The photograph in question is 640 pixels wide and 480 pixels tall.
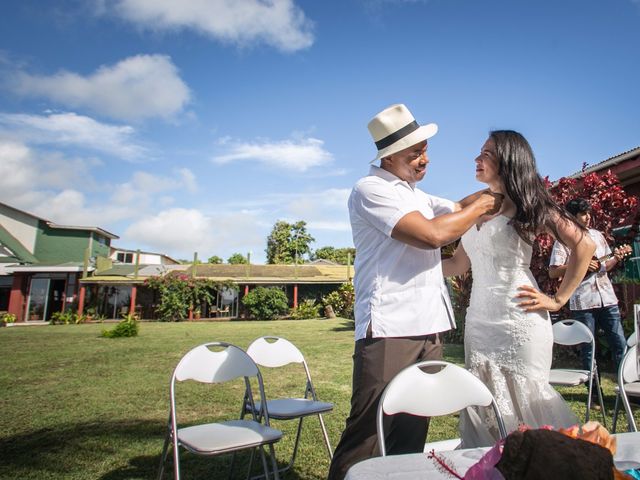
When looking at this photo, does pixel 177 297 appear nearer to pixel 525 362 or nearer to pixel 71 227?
pixel 71 227

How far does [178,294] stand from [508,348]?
25148 mm

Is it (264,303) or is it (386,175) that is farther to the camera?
(264,303)

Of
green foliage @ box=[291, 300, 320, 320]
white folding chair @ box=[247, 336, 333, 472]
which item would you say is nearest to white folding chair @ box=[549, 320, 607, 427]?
white folding chair @ box=[247, 336, 333, 472]

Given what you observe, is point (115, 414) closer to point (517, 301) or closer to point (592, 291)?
point (517, 301)

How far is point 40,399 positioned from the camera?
19.0 feet

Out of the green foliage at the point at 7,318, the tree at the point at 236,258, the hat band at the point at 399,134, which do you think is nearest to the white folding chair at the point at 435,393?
the hat band at the point at 399,134

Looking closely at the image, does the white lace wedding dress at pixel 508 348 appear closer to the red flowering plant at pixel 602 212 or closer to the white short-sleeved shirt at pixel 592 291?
the white short-sleeved shirt at pixel 592 291

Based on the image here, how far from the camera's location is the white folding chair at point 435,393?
1.75 m

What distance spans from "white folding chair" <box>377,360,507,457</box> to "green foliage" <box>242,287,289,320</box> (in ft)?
79.2

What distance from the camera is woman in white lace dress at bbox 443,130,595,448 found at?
6.86 feet

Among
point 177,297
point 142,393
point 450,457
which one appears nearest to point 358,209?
point 450,457

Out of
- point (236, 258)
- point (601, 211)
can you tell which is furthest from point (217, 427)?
point (236, 258)

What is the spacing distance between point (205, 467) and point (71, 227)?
32371mm

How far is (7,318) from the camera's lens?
75.5 feet
